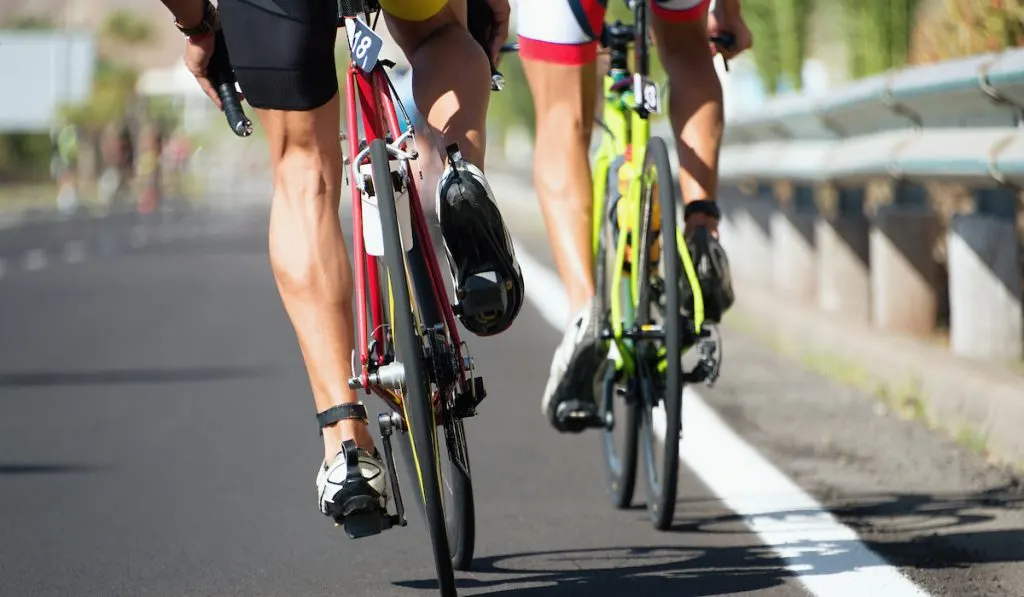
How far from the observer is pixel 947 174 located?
23.6 ft

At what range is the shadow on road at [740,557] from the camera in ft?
15.5

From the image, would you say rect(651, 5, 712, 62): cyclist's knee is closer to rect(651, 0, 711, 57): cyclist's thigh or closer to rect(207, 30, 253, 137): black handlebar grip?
rect(651, 0, 711, 57): cyclist's thigh

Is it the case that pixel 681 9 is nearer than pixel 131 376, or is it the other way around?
pixel 681 9

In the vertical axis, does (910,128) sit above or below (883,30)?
below

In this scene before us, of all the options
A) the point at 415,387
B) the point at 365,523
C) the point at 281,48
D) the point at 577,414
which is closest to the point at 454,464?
the point at 365,523

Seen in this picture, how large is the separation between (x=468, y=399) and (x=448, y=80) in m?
0.72

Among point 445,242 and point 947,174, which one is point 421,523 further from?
point 947,174

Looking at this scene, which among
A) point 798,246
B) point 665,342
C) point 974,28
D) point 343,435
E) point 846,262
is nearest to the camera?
point 343,435

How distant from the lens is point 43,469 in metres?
6.98

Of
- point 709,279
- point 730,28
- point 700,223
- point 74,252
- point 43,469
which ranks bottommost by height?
point 74,252

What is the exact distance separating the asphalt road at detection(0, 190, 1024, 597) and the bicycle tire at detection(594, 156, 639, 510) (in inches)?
3.0

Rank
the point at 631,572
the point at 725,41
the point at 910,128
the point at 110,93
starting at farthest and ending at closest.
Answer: the point at 110,93
the point at 910,128
the point at 725,41
the point at 631,572

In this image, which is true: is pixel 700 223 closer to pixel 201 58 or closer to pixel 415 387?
pixel 201 58

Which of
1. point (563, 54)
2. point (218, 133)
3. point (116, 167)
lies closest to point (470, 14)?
point (563, 54)
